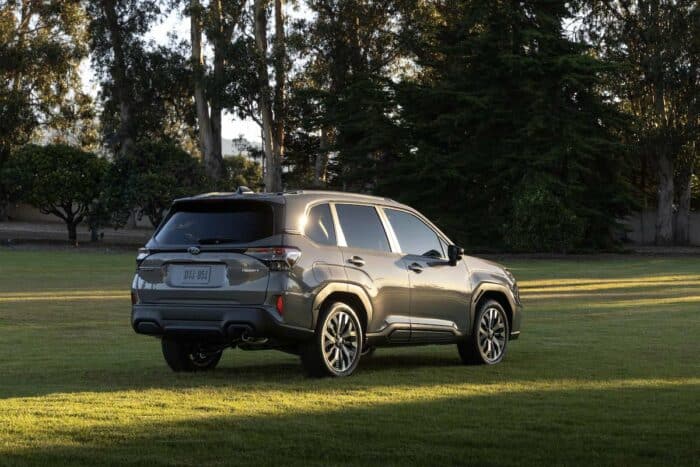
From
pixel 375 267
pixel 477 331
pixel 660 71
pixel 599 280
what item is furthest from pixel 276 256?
pixel 660 71

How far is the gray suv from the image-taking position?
12305 mm

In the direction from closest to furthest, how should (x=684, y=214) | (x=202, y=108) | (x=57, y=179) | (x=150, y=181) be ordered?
(x=150, y=181) → (x=57, y=179) → (x=202, y=108) → (x=684, y=214)

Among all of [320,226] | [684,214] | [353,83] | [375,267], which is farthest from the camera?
[684,214]

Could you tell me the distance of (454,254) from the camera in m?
14.4

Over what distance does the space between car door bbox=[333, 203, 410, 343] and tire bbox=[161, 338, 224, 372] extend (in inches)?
68.1

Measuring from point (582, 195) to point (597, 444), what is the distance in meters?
49.8

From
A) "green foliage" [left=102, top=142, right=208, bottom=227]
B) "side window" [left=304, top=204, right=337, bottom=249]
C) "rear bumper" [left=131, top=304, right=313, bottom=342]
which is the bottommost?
"rear bumper" [left=131, top=304, right=313, bottom=342]

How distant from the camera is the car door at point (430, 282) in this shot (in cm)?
1391

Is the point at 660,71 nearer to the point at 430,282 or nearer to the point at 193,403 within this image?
the point at 430,282

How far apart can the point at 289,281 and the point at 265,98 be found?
48.5 metres

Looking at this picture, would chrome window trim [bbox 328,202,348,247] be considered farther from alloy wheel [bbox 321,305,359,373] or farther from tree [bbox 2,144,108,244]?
tree [bbox 2,144,108,244]

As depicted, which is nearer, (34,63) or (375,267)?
(375,267)

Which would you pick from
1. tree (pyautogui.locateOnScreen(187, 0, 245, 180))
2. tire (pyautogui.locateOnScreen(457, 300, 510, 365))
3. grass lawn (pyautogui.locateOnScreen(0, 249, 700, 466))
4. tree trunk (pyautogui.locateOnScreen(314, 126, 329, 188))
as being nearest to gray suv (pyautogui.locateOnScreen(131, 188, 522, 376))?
grass lawn (pyautogui.locateOnScreen(0, 249, 700, 466))

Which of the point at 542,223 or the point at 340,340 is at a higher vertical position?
the point at 542,223
